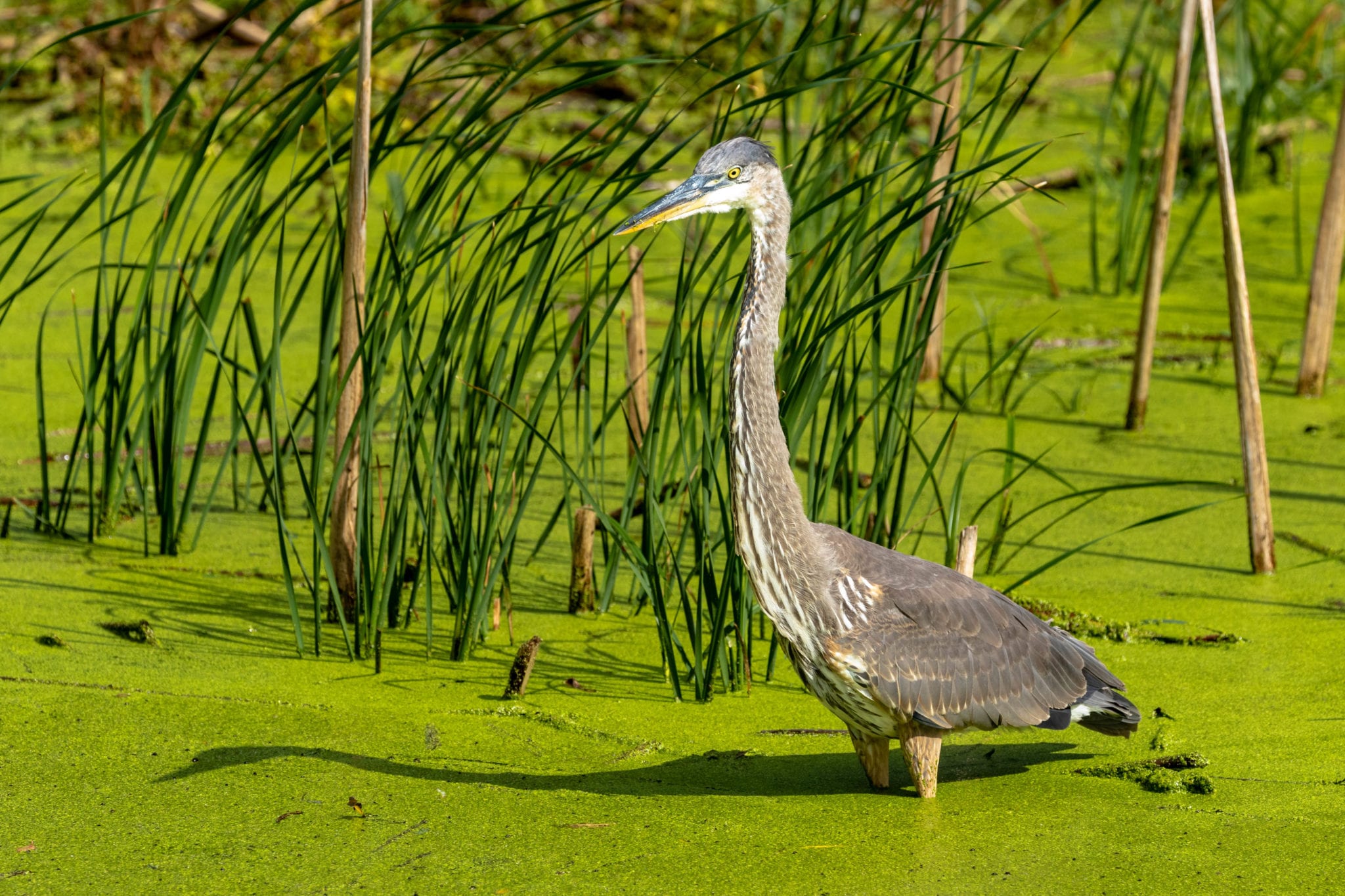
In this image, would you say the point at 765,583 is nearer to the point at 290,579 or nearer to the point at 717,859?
the point at 717,859

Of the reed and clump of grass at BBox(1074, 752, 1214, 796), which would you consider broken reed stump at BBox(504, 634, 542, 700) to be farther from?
clump of grass at BBox(1074, 752, 1214, 796)

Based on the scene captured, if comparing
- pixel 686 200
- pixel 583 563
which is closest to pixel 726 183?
pixel 686 200

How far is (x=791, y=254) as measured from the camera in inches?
115

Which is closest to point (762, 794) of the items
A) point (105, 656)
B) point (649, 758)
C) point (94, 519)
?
point (649, 758)

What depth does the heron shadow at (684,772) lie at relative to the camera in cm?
264

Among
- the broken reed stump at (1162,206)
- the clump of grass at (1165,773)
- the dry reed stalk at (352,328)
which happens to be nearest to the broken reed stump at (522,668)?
the dry reed stalk at (352,328)

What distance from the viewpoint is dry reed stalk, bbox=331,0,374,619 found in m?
3.02

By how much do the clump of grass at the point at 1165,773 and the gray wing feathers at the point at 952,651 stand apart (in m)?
0.16

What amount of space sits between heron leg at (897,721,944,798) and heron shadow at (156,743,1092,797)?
0.07 metres

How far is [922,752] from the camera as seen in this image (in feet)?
8.53

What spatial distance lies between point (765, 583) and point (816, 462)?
2.42ft

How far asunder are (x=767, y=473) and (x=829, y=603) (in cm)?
26

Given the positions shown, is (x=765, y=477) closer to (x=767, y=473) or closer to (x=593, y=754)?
(x=767, y=473)

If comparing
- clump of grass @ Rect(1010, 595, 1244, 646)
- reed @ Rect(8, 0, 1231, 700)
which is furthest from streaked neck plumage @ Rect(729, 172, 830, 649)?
clump of grass @ Rect(1010, 595, 1244, 646)
